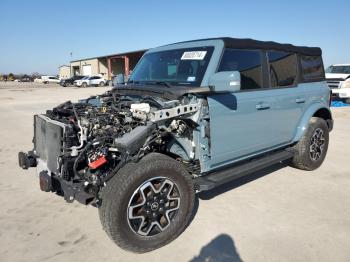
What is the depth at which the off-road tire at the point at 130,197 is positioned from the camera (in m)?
2.95

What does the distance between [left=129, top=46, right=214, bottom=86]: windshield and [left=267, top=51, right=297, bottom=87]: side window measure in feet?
3.83

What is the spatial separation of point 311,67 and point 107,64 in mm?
56584

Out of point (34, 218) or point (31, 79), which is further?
point (31, 79)

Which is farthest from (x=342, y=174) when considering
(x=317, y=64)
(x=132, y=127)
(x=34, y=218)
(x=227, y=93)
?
(x=34, y=218)

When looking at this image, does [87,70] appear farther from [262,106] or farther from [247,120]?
[247,120]

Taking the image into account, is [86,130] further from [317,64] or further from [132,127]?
[317,64]

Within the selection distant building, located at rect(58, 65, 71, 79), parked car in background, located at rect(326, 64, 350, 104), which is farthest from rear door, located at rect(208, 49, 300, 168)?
distant building, located at rect(58, 65, 71, 79)

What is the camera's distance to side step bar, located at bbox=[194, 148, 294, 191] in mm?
3615

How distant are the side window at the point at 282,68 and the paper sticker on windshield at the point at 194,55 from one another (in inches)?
46.3

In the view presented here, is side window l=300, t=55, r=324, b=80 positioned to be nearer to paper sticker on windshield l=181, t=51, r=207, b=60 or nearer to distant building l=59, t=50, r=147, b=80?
paper sticker on windshield l=181, t=51, r=207, b=60

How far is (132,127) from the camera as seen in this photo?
3436 millimetres

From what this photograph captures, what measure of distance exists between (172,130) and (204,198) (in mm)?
1319

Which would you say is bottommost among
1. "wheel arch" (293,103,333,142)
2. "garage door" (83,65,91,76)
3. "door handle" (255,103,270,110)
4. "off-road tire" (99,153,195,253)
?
"off-road tire" (99,153,195,253)

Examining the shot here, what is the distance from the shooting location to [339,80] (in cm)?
1659
